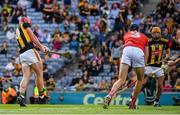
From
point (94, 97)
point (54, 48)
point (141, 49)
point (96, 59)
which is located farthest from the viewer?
point (54, 48)

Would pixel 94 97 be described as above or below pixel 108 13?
below

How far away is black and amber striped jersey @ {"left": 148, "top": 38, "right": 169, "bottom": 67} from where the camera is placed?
758 inches

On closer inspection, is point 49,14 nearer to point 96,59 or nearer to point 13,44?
point 13,44

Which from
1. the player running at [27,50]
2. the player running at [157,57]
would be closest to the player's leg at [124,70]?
the player running at [27,50]

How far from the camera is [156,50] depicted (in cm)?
1939

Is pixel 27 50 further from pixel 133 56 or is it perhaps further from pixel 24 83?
pixel 133 56

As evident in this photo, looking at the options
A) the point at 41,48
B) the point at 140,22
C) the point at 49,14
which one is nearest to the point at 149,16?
the point at 140,22

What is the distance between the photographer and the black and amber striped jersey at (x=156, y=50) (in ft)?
63.2

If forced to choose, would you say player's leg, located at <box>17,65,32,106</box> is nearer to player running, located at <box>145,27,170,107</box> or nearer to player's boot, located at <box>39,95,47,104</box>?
player's boot, located at <box>39,95,47,104</box>

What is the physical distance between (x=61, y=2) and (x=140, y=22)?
4976 mm

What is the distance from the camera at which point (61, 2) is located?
32.4m

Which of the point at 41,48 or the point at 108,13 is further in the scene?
the point at 108,13

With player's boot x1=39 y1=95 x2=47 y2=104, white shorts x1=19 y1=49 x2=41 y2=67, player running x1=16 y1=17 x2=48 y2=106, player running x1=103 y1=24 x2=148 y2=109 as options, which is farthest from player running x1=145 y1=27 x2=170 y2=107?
white shorts x1=19 y1=49 x2=41 y2=67

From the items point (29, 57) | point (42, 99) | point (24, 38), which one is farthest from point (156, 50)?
point (24, 38)
